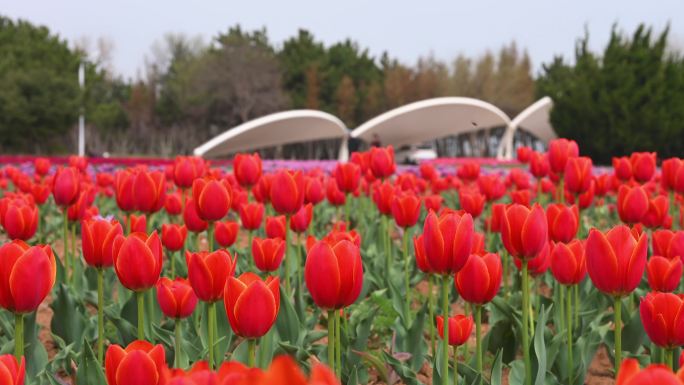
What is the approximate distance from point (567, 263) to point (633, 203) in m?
0.85

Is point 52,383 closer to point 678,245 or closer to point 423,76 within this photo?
point 678,245

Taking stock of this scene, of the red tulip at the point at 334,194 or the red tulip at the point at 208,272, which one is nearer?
the red tulip at the point at 208,272

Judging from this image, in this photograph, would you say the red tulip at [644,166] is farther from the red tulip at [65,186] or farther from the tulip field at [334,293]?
the red tulip at [65,186]

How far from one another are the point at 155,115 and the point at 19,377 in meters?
55.4

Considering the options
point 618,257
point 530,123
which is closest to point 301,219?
point 618,257

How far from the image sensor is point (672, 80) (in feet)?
74.3

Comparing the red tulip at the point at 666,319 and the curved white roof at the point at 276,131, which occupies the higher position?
the curved white roof at the point at 276,131

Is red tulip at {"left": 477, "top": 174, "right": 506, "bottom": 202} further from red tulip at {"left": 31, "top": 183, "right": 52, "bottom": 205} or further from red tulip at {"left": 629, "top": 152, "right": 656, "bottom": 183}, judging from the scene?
red tulip at {"left": 31, "top": 183, "right": 52, "bottom": 205}

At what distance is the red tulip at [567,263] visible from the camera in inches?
77.5

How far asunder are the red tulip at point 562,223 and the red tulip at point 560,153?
132 cm

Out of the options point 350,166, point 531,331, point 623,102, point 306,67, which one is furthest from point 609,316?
point 306,67

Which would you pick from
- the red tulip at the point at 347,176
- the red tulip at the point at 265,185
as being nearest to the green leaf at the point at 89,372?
the red tulip at the point at 265,185

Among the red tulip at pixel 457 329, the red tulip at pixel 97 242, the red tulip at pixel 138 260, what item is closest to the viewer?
the red tulip at pixel 138 260

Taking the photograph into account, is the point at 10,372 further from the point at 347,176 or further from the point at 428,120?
the point at 428,120
